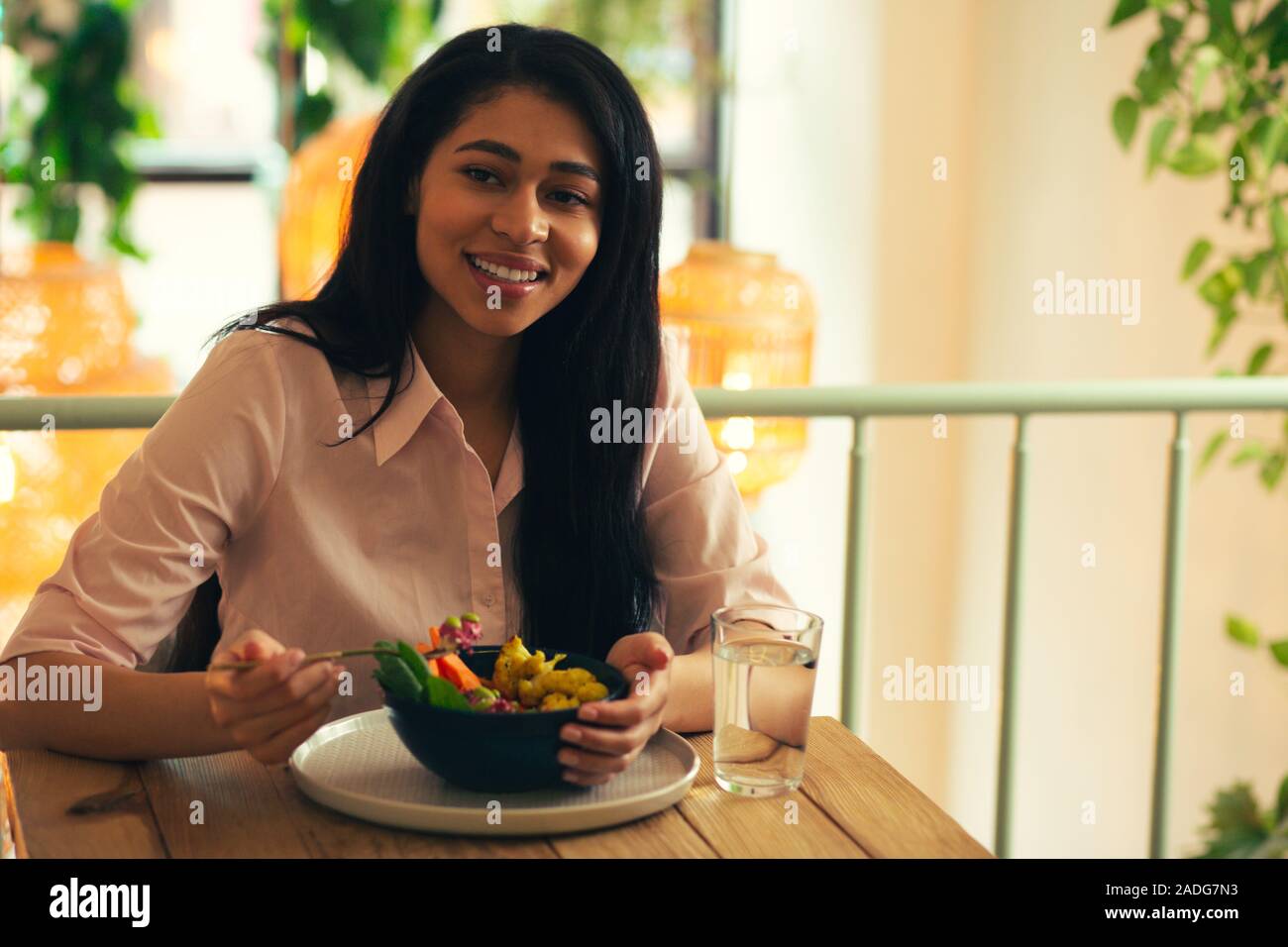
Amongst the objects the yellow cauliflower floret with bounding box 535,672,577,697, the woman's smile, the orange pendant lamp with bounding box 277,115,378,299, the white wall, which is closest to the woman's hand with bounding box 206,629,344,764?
the yellow cauliflower floret with bounding box 535,672,577,697

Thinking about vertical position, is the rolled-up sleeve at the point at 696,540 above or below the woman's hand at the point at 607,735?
above

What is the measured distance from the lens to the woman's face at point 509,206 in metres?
1.35

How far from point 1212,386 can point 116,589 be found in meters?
1.28

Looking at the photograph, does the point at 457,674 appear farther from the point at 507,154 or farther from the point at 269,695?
the point at 507,154

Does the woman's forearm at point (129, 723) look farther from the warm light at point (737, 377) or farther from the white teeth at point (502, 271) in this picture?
the warm light at point (737, 377)

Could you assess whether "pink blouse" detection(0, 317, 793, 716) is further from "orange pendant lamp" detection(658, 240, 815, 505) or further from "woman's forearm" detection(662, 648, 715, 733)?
"orange pendant lamp" detection(658, 240, 815, 505)

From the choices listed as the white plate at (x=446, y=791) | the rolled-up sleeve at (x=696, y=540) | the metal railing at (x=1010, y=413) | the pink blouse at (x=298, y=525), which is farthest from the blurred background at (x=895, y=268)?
the white plate at (x=446, y=791)

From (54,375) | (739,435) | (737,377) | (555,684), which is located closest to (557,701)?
(555,684)

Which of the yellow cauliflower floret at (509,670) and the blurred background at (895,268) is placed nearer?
the yellow cauliflower floret at (509,670)

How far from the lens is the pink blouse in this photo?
4.14 ft

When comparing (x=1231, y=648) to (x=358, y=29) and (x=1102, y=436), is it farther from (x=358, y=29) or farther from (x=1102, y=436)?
(x=358, y=29)

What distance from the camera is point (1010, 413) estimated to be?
1783 millimetres

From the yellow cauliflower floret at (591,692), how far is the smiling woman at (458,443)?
0.29ft
